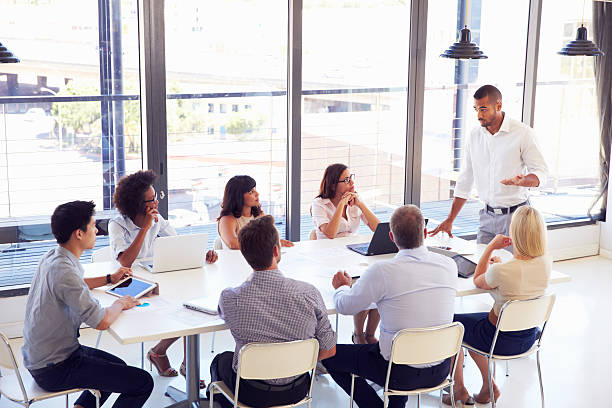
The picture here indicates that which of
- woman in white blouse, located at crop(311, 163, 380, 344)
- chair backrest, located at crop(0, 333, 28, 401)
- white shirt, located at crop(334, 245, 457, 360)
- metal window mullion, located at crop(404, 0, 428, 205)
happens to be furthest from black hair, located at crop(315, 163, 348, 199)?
chair backrest, located at crop(0, 333, 28, 401)

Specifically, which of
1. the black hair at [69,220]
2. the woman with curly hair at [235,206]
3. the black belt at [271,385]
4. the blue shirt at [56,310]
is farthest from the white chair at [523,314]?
the black hair at [69,220]

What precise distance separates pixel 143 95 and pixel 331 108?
152 cm

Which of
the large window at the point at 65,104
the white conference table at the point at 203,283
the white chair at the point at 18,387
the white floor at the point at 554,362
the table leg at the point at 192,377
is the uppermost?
the large window at the point at 65,104

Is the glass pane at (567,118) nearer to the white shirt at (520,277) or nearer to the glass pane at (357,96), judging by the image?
the glass pane at (357,96)

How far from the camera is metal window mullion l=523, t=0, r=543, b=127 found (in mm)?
6391

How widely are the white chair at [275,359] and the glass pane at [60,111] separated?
260 centimetres

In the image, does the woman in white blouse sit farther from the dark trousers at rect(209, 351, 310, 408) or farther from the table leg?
the dark trousers at rect(209, 351, 310, 408)

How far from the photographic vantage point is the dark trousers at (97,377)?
300 cm

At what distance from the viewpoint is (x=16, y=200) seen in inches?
189

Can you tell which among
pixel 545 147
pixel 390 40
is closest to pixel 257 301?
pixel 390 40

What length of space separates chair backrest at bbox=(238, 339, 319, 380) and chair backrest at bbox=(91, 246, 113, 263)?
1585 mm

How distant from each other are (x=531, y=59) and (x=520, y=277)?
3623 millimetres

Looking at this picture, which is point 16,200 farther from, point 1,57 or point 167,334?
point 167,334

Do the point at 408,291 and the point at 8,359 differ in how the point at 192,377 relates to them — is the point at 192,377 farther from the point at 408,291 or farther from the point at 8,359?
the point at 408,291
